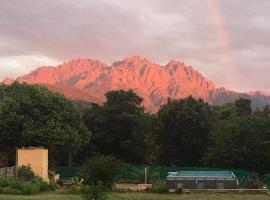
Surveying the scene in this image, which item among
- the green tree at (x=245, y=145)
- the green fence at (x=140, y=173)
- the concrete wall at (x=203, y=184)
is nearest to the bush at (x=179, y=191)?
the concrete wall at (x=203, y=184)

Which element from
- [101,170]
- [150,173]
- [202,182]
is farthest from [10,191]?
[150,173]

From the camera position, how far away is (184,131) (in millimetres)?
67125

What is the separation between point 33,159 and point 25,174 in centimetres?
334

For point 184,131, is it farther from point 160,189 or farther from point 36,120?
point 160,189

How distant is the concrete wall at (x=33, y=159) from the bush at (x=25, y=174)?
211cm

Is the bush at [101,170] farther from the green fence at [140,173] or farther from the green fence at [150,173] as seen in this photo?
the green fence at [150,173]

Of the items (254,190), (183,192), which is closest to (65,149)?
(183,192)

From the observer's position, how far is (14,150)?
4947 cm

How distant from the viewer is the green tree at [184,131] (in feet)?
219

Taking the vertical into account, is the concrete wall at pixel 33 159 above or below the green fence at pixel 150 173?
above

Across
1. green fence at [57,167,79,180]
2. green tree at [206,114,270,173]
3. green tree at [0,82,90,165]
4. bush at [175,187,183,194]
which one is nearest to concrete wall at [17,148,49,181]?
green tree at [0,82,90,165]

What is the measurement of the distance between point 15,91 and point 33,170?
11.4 meters

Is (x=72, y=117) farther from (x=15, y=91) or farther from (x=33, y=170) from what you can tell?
(x=33, y=170)

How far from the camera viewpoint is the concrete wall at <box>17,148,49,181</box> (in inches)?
1634
